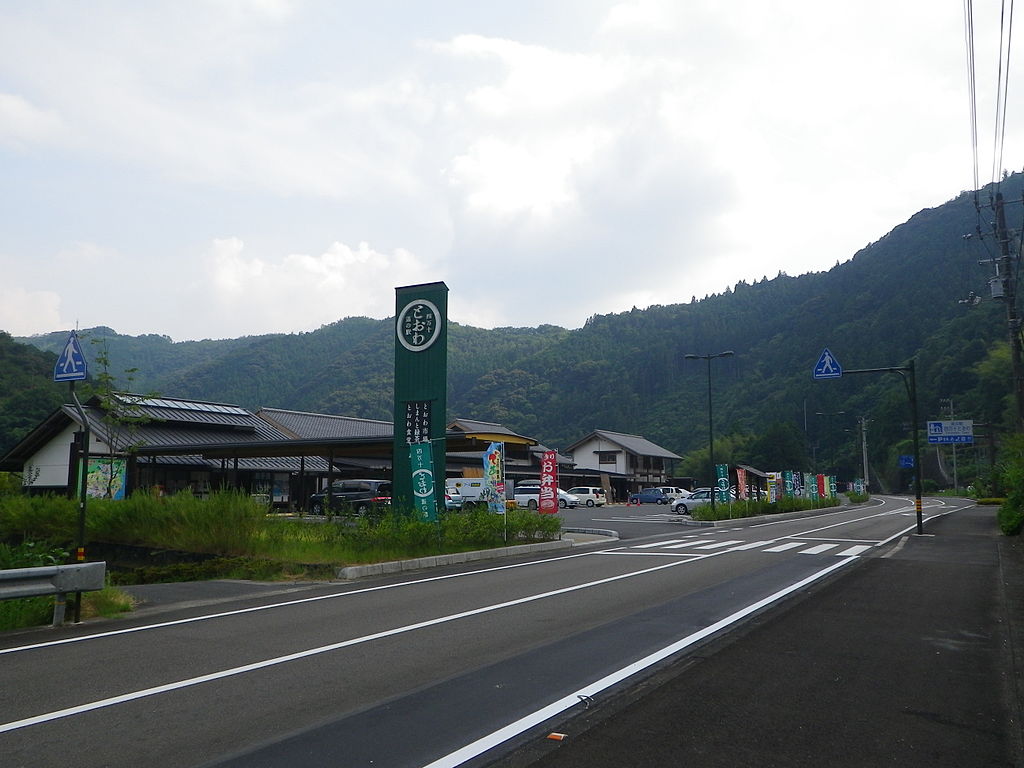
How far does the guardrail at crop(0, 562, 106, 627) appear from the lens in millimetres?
8367

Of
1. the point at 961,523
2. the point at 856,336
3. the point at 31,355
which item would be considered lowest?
the point at 961,523

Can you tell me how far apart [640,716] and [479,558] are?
1215 cm

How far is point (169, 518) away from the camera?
59.4 feet

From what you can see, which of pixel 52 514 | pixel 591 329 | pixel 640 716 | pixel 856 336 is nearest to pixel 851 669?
pixel 640 716

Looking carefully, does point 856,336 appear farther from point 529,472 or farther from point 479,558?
point 479,558

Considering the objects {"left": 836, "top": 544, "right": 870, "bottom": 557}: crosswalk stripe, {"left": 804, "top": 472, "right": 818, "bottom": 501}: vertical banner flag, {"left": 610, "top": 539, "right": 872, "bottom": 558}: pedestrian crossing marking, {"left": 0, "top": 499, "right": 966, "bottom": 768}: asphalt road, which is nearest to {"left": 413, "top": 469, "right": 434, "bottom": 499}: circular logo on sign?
{"left": 0, "top": 499, "right": 966, "bottom": 768}: asphalt road

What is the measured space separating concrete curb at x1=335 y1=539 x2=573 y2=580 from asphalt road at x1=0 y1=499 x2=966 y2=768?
2.51ft

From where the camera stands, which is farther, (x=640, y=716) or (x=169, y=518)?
(x=169, y=518)

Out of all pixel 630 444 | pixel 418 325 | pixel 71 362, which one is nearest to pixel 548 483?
pixel 418 325

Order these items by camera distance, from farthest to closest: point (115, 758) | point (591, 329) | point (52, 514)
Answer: point (591, 329) → point (52, 514) → point (115, 758)

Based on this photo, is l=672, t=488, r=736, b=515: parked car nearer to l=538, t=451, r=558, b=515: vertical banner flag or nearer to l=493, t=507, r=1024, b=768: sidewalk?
l=538, t=451, r=558, b=515: vertical banner flag

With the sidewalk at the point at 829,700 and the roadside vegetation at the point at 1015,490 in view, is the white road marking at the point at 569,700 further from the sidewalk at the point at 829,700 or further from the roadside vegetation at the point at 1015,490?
the roadside vegetation at the point at 1015,490

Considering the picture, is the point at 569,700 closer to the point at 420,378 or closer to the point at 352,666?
the point at 352,666

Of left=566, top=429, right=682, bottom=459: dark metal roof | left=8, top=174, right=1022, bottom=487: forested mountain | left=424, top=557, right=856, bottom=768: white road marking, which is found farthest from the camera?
left=8, top=174, right=1022, bottom=487: forested mountain
